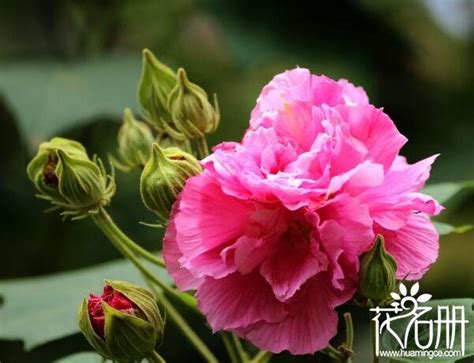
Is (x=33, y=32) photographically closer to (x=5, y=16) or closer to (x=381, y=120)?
(x=5, y=16)

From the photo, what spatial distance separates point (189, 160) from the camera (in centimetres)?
55

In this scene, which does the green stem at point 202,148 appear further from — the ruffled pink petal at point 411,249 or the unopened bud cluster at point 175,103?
the ruffled pink petal at point 411,249

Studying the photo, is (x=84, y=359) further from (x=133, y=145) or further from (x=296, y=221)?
(x=296, y=221)

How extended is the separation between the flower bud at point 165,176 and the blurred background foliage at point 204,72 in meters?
0.77

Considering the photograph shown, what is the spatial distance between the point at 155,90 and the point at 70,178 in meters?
0.10

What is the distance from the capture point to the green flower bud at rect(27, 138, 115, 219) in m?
0.59

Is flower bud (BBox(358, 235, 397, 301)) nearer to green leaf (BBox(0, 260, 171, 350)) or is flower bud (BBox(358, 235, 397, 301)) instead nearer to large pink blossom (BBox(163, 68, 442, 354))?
large pink blossom (BBox(163, 68, 442, 354))

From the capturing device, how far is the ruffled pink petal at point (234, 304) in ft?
1.66

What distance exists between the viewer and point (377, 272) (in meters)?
0.49

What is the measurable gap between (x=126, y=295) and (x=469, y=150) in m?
1.44

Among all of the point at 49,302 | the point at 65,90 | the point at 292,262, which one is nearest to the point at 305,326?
the point at 292,262

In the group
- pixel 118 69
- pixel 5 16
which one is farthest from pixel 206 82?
pixel 5 16

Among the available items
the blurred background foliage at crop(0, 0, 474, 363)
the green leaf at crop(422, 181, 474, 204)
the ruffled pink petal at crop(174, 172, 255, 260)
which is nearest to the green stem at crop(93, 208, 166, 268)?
the ruffled pink petal at crop(174, 172, 255, 260)

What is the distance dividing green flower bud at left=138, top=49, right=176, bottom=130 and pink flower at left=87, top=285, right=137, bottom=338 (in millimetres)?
147
